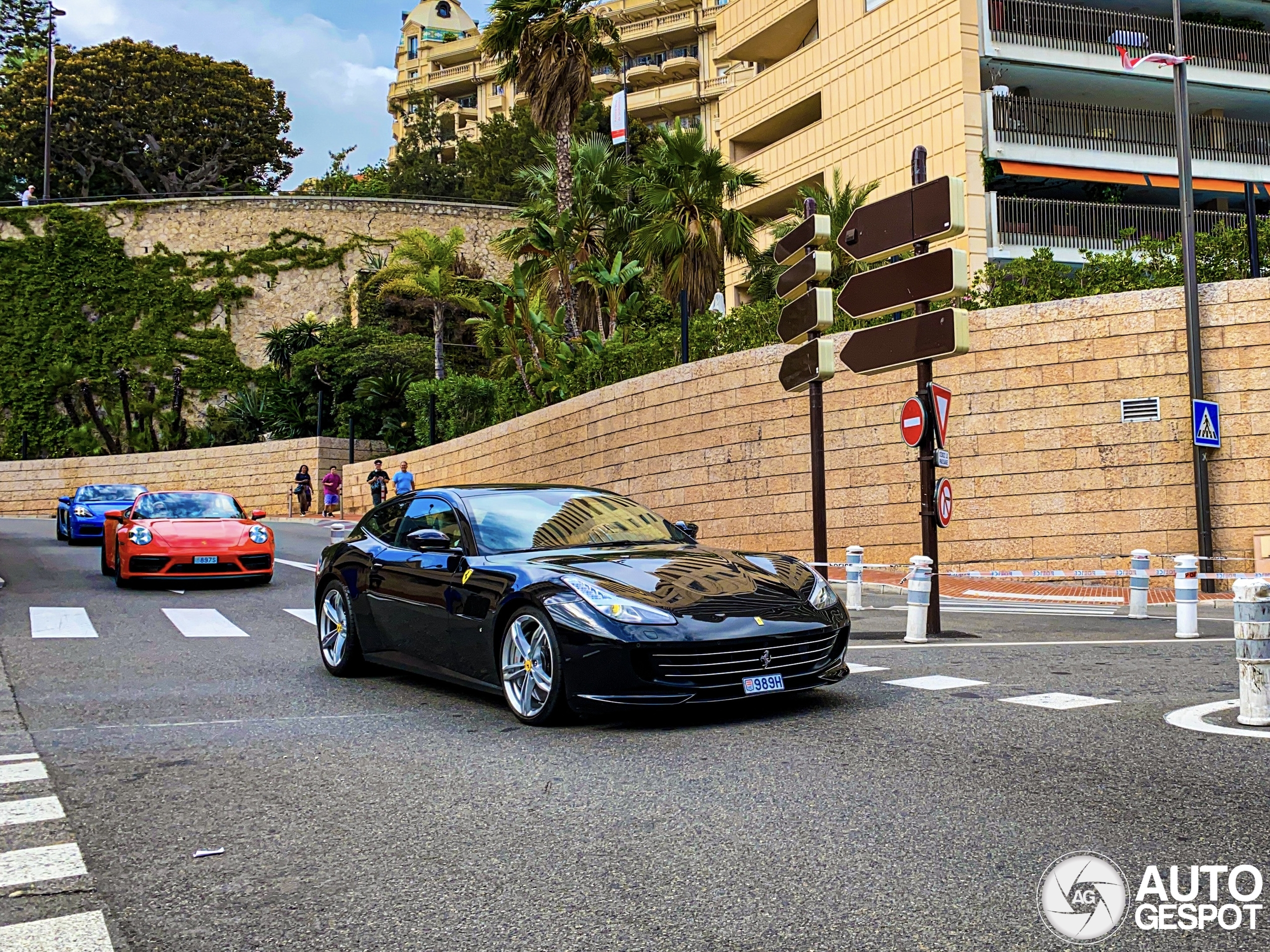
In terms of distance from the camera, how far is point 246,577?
17.4 m

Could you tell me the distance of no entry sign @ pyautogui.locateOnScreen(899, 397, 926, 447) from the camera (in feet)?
38.2

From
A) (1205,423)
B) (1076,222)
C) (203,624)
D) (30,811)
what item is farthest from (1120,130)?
(30,811)

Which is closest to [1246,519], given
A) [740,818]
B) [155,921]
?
[740,818]

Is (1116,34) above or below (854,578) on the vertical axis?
above

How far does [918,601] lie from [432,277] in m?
38.0

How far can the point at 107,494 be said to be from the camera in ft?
96.4

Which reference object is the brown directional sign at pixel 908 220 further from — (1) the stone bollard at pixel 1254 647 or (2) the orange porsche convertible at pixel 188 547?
(2) the orange porsche convertible at pixel 188 547

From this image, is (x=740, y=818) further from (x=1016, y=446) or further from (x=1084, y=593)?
(x=1016, y=446)

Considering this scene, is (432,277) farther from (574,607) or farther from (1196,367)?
(574,607)

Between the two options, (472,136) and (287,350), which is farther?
(472,136)

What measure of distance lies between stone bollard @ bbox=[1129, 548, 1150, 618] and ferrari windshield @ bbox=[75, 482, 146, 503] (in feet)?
74.2

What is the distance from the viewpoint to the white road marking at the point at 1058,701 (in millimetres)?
7012

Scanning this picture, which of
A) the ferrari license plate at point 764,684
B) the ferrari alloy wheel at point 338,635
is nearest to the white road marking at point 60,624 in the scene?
the ferrari alloy wheel at point 338,635

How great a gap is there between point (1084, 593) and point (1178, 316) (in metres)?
4.00
